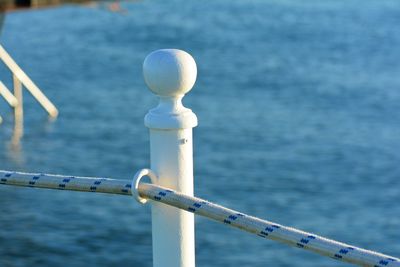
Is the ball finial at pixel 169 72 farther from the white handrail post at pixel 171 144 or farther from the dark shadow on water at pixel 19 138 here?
the dark shadow on water at pixel 19 138

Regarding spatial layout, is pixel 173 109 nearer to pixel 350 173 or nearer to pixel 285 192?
pixel 285 192

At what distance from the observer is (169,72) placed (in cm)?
278

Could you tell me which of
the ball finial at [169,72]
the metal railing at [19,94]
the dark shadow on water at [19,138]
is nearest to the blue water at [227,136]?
the dark shadow on water at [19,138]

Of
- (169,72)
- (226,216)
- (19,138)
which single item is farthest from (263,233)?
(19,138)

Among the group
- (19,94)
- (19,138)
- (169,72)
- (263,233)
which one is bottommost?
(263,233)

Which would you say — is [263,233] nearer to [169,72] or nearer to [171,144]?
[171,144]

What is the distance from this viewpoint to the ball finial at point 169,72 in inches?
109

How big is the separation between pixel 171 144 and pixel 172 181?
0.37 ft

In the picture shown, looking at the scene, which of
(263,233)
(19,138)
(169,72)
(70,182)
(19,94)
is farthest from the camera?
(19,94)

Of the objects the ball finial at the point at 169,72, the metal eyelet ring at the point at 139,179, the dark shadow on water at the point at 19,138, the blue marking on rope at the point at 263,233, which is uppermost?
the dark shadow on water at the point at 19,138

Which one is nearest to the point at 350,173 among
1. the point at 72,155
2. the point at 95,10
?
the point at 72,155

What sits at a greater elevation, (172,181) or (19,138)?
(19,138)

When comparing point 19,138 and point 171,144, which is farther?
point 19,138

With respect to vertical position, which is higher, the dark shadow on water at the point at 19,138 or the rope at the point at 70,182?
the dark shadow on water at the point at 19,138
